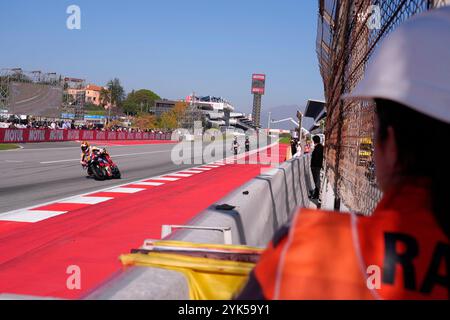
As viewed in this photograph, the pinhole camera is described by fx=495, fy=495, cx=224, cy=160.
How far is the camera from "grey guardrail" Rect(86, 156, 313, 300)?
156 centimetres

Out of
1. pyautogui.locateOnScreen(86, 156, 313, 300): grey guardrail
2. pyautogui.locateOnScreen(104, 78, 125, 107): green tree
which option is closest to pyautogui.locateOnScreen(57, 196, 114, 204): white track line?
pyautogui.locateOnScreen(86, 156, 313, 300): grey guardrail

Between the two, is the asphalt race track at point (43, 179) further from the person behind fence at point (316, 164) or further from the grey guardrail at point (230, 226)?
the person behind fence at point (316, 164)

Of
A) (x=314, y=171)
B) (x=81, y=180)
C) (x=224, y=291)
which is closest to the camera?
(x=224, y=291)

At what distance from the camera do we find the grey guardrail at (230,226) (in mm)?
1561

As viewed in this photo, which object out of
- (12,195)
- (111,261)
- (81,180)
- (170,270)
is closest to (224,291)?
(170,270)

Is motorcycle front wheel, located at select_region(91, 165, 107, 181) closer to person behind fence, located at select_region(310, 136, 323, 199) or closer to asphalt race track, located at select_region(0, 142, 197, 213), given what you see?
asphalt race track, located at select_region(0, 142, 197, 213)

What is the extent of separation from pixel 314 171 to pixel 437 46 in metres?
11.0

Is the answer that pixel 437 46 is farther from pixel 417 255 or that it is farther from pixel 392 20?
pixel 392 20

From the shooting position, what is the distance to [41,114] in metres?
52.2

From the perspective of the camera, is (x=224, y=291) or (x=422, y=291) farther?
(x=224, y=291)

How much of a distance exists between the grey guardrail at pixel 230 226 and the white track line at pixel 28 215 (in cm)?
389

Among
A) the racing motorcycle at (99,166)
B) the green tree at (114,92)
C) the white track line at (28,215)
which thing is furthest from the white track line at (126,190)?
the green tree at (114,92)

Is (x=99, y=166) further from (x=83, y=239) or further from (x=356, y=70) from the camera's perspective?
(x=356, y=70)

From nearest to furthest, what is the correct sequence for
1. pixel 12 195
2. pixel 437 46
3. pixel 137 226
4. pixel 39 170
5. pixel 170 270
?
pixel 437 46 → pixel 170 270 → pixel 137 226 → pixel 12 195 → pixel 39 170
